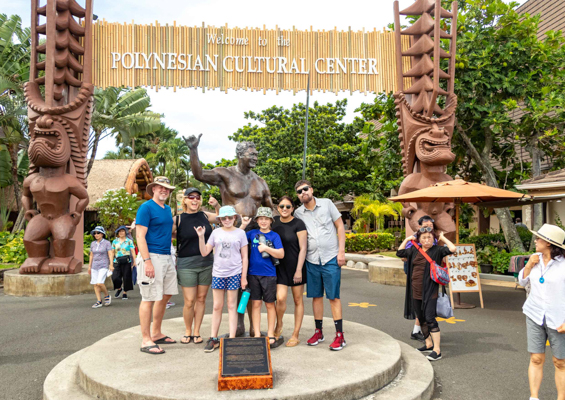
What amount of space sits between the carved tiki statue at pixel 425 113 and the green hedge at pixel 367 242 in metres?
8.66

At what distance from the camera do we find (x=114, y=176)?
21.7 meters

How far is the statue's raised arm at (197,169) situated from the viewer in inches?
174

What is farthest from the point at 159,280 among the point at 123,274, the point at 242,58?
the point at 242,58

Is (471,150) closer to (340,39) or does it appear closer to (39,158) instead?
(340,39)

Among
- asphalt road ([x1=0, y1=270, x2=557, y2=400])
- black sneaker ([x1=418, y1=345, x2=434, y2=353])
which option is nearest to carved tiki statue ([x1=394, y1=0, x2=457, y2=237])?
asphalt road ([x1=0, y1=270, x2=557, y2=400])

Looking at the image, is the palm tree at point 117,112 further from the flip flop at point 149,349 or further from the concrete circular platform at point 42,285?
the flip flop at point 149,349

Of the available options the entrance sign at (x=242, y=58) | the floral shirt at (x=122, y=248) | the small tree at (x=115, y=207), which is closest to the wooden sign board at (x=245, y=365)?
the floral shirt at (x=122, y=248)

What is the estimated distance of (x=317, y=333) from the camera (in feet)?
15.1

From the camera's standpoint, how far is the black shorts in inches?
171

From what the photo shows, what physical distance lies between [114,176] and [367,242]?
1320cm

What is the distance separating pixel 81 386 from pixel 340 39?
9.67 meters

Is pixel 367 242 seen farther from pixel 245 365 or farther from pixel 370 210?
pixel 245 365

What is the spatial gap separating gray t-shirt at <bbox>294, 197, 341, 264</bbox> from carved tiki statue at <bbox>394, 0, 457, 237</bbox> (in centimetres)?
522

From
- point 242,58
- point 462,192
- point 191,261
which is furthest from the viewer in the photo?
point 242,58
